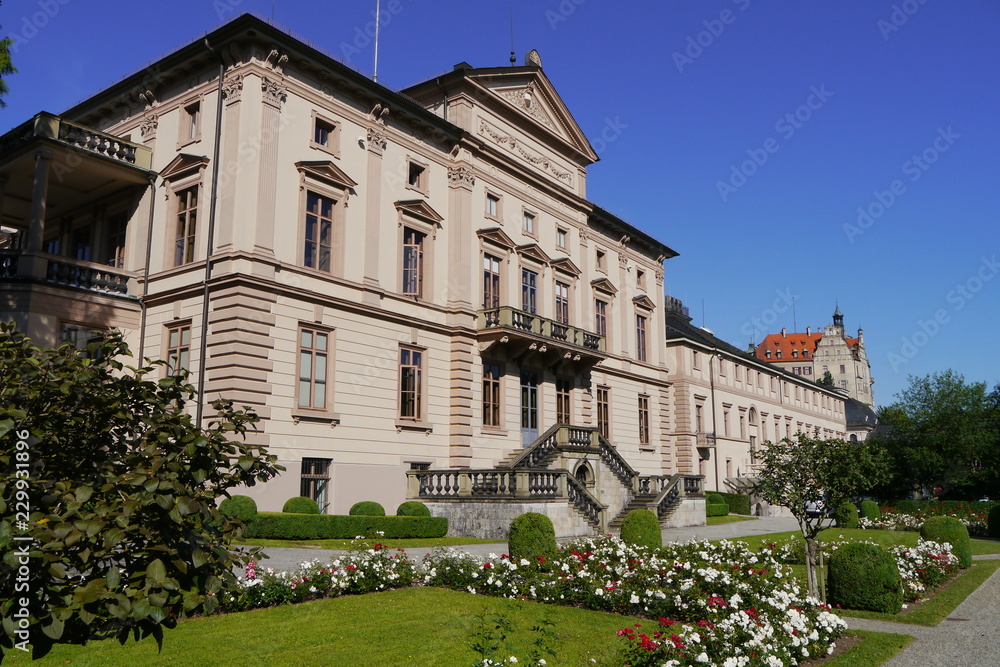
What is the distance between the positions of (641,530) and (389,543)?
7.42 meters

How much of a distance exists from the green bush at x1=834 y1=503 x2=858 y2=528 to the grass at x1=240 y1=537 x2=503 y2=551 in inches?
798

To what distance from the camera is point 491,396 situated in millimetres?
32344

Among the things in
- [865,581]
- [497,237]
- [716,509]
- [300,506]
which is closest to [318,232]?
[300,506]

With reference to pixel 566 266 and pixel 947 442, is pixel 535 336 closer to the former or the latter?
pixel 566 266

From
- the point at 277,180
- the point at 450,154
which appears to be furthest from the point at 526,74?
the point at 277,180

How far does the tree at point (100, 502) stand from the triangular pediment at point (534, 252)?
30.4 metres

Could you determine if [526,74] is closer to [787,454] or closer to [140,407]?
[787,454]

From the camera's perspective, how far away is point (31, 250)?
23.6 meters

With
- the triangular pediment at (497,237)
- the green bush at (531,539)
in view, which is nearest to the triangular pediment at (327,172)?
the triangular pediment at (497,237)

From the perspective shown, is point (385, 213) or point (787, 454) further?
point (385, 213)

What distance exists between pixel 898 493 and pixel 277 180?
58756 millimetres

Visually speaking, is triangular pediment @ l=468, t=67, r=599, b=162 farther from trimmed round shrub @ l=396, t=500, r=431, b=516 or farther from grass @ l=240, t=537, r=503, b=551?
grass @ l=240, t=537, r=503, b=551

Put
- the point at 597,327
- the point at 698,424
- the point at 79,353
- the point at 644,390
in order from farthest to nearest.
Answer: the point at 698,424, the point at 644,390, the point at 597,327, the point at 79,353

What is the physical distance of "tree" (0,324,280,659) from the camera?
3.96 m
